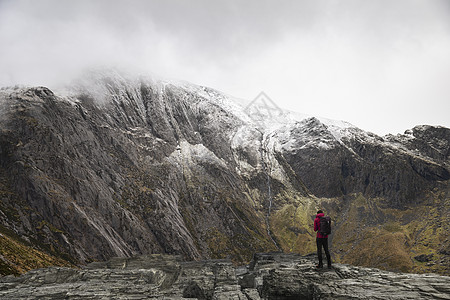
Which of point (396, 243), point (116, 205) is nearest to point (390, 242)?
point (396, 243)

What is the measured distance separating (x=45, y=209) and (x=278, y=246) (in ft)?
430

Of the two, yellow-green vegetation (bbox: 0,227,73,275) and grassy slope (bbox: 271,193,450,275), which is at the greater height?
yellow-green vegetation (bbox: 0,227,73,275)

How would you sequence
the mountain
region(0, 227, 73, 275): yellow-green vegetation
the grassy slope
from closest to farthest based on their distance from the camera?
region(0, 227, 73, 275): yellow-green vegetation, the mountain, the grassy slope

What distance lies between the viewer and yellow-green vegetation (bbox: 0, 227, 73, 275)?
65.5 metres

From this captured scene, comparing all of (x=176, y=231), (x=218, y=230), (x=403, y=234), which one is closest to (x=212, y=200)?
(x=218, y=230)

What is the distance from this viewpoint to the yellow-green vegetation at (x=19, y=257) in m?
65.5

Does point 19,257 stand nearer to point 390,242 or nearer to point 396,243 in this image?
point 390,242

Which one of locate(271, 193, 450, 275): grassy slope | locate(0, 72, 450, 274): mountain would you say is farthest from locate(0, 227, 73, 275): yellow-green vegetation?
locate(271, 193, 450, 275): grassy slope

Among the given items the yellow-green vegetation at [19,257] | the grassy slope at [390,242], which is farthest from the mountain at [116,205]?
the grassy slope at [390,242]

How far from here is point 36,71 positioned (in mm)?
195125

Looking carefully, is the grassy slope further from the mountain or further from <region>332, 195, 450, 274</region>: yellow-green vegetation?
the mountain

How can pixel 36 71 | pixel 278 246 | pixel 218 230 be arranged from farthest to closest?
pixel 36 71 < pixel 278 246 < pixel 218 230

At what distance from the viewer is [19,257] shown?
2948 inches

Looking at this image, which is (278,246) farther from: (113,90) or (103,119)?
(113,90)
